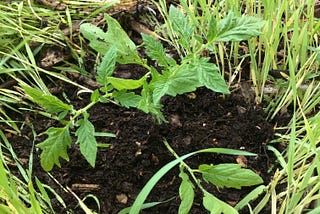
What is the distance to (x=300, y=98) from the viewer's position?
123cm

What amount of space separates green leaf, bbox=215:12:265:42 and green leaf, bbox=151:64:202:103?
9 cm

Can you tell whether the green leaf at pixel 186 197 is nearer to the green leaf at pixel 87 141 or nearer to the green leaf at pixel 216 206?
the green leaf at pixel 216 206

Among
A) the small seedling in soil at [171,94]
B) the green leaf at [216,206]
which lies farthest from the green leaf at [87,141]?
the green leaf at [216,206]

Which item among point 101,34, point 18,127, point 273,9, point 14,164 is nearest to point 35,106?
point 18,127

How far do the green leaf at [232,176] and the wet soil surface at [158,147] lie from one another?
0.33ft

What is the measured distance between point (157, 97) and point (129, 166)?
0.22 m

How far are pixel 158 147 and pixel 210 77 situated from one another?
0.75 feet

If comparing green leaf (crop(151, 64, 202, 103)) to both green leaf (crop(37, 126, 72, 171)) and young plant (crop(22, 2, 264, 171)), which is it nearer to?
young plant (crop(22, 2, 264, 171))

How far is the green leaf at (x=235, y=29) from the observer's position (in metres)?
1.01

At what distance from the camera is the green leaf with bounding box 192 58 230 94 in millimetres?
978

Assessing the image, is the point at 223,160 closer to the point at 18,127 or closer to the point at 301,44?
the point at 301,44

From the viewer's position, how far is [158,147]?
1143mm

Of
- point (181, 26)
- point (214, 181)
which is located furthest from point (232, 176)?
point (181, 26)

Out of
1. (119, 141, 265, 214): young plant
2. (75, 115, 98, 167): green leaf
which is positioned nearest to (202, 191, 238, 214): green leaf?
(119, 141, 265, 214): young plant
